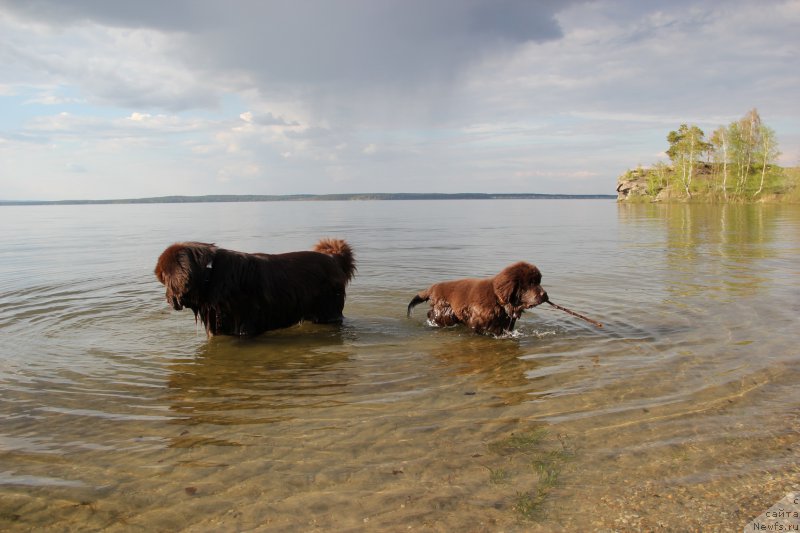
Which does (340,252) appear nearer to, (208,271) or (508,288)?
(208,271)

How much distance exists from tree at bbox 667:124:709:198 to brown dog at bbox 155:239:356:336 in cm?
8361

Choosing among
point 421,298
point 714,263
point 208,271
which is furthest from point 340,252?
point 714,263

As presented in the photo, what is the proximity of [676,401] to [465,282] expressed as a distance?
4.60m

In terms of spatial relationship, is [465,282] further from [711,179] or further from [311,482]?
[711,179]

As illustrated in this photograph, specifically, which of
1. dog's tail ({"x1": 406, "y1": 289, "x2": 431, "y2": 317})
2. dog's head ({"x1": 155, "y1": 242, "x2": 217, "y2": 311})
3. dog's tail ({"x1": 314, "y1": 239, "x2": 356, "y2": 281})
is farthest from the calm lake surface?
dog's tail ({"x1": 314, "y1": 239, "x2": 356, "y2": 281})

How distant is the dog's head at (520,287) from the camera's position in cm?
835

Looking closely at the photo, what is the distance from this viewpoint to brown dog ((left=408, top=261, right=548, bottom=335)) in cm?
840

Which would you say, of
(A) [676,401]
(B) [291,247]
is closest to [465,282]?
(A) [676,401]

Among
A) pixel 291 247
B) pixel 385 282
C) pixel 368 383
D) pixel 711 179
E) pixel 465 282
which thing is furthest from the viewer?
pixel 711 179

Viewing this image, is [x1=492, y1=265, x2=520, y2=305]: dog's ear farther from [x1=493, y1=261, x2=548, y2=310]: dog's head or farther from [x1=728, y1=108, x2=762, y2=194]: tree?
[x1=728, y1=108, x2=762, y2=194]: tree

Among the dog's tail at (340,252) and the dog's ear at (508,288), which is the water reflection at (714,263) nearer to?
the dog's ear at (508,288)

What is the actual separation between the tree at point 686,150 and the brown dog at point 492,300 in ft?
271

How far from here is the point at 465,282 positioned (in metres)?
9.61

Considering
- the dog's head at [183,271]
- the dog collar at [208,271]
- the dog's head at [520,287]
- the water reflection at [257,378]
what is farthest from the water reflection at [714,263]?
the dog's head at [183,271]
